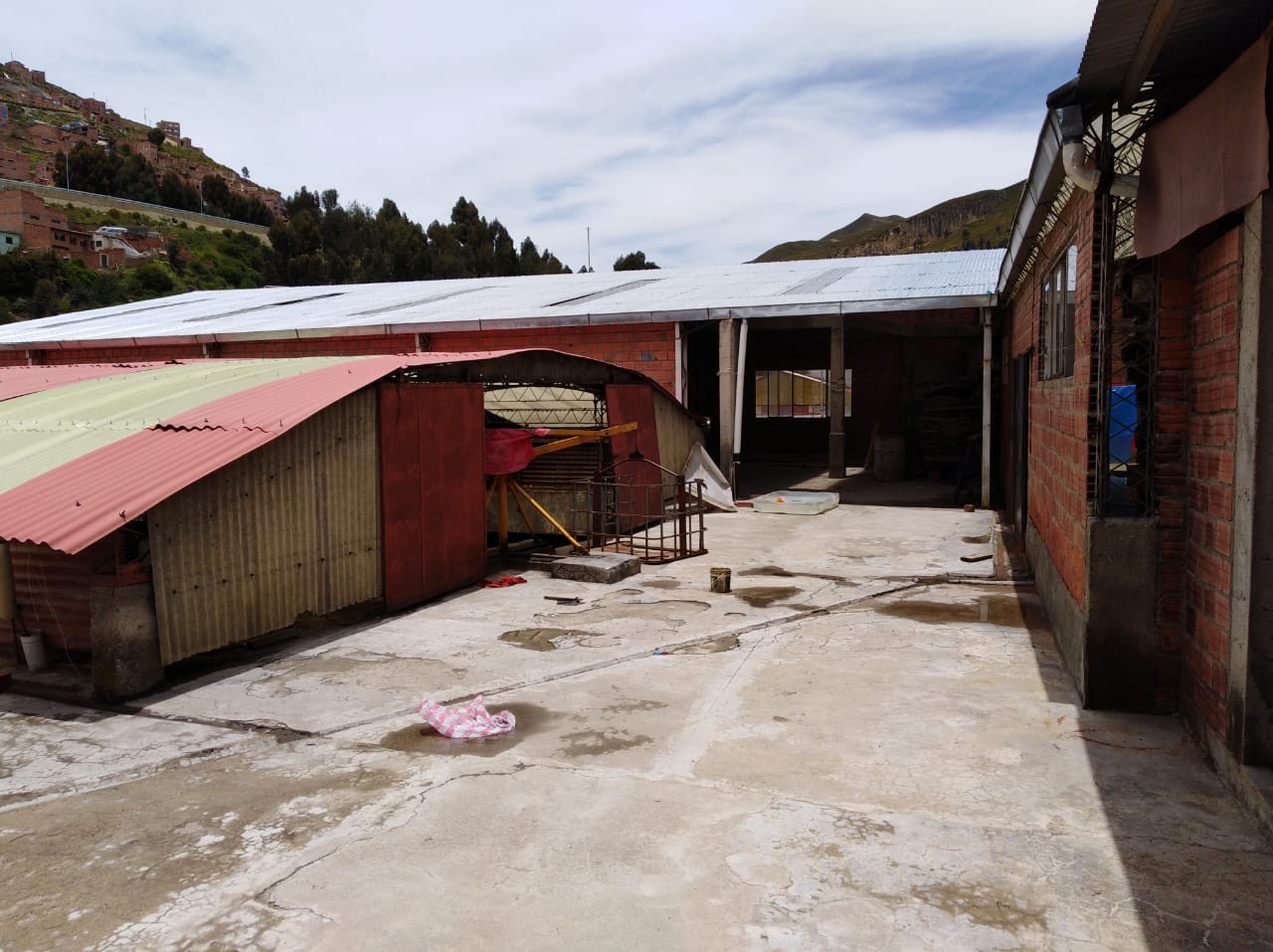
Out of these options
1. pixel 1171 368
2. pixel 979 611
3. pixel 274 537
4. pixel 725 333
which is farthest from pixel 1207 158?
pixel 725 333

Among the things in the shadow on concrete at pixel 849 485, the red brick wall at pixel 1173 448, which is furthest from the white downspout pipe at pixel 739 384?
the red brick wall at pixel 1173 448

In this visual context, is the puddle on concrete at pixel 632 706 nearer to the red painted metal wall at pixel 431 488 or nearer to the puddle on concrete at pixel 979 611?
the puddle on concrete at pixel 979 611

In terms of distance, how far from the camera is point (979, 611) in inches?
343

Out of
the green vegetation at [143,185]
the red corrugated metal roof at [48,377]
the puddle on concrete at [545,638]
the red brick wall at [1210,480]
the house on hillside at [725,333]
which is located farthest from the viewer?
the green vegetation at [143,185]

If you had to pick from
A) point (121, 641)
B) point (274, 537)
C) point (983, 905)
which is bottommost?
point (983, 905)

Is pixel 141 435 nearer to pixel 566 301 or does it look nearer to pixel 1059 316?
pixel 1059 316

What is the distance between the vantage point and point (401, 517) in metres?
9.05

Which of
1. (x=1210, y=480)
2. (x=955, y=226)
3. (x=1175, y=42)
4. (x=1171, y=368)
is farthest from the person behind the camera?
(x=955, y=226)

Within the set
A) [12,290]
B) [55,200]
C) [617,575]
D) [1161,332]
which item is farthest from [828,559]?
[55,200]

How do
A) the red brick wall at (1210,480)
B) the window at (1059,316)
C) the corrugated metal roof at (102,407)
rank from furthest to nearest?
the corrugated metal roof at (102,407), the window at (1059,316), the red brick wall at (1210,480)

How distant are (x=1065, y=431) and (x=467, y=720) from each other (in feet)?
17.1

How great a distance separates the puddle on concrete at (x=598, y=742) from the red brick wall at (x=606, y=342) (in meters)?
12.7

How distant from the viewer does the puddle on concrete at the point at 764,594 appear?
9168mm

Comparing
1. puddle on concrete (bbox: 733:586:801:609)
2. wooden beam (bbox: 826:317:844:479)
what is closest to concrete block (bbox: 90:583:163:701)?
puddle on concrete (bbox: 733:586:801:609)
